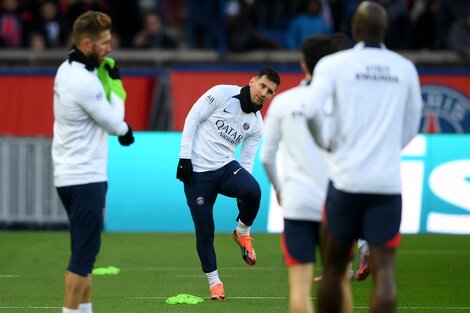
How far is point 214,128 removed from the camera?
1214 cm

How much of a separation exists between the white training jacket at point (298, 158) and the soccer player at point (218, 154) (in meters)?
3.67

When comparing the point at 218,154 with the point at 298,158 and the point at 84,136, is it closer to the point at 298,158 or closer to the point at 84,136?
the point at 84,136

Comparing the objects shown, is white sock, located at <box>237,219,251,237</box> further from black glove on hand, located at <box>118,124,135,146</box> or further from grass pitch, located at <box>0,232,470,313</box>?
black glove on hand, located at <box>118,124,135,146</box>

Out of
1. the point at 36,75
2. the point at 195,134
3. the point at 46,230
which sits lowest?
the point at 46,230

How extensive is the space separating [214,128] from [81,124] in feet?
11.7

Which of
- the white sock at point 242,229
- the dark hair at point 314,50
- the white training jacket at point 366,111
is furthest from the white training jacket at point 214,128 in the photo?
the white training jacket at point 366,111

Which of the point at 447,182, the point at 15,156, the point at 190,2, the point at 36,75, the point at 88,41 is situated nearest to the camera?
the point at 88,41

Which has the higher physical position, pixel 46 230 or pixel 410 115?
pixel 410 115

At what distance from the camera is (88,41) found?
8641 millimetres

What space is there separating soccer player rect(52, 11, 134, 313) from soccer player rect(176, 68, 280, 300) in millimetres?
3060

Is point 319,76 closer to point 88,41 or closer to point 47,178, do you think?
point 88,41

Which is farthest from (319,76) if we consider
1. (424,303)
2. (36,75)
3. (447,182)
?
(36,75)

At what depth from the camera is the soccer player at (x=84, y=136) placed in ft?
28.2

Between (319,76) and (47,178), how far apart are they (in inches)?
484
